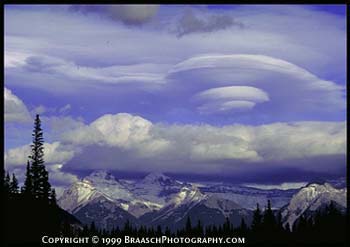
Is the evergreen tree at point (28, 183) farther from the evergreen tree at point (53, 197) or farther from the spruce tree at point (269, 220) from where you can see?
the spruce tree at point (269, 220)

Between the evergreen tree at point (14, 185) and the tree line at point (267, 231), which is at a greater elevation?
the evergreen tree at point (14, 185)

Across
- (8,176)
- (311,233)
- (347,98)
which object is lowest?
(311,233)

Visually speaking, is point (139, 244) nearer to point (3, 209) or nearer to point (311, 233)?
point (3, 209)

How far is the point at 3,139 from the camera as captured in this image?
63.2m

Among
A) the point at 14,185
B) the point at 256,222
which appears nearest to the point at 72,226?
the point at 14,185

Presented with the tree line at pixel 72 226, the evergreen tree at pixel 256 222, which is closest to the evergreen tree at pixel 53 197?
the tree line at pixel 72 226

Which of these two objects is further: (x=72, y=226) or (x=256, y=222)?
(x=256, y=222)

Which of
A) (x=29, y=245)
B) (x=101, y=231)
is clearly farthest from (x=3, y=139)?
(x=101, y=231)

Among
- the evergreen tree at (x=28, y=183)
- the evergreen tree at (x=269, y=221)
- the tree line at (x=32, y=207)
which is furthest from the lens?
the evergreen tree at (x=269, y=221)

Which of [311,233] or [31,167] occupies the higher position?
Answer: [31,167]

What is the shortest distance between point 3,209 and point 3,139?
1223cm

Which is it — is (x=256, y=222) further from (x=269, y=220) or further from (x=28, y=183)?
(x=28, y=183)

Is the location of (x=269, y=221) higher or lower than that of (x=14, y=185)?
lower

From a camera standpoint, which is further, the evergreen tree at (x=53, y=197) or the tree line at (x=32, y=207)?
the evergreen tree at (x=53, y=197)
